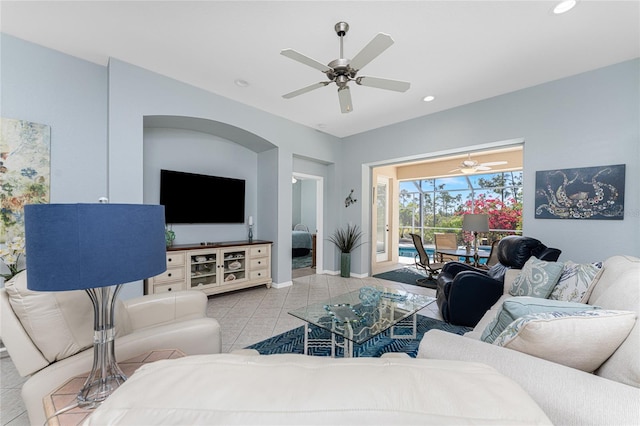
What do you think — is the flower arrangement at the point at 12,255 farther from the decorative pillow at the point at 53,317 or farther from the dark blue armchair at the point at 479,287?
the dark blue armchair at the point at 479,287

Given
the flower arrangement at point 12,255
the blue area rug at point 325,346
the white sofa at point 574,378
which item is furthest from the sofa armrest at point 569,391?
the flower arrangement at point 12,255

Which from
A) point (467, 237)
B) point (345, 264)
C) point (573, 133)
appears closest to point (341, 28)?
point (573, 133)

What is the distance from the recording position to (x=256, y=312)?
3.35 m

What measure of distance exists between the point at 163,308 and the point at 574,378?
6.89 feet

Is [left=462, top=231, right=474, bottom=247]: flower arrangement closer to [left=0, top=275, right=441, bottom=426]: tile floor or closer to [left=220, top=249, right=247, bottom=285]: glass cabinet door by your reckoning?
[left=0, top=275, right=441, bottom=426]: tile floor

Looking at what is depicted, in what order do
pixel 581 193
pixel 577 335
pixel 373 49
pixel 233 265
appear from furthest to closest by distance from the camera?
pixel 233 265 → pixel 581 193 → pixel 373 49 → pixel 577 335

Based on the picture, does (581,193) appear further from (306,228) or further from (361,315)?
(306,228)

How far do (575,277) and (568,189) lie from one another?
174cm

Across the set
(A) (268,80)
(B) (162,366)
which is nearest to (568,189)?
(A) (268,80)

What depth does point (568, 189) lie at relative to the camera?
3168mm

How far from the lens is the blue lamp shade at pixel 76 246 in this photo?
801 mm

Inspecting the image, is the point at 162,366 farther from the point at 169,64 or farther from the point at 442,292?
the point at 169,64

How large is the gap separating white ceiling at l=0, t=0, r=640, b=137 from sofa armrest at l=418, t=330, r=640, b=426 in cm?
244

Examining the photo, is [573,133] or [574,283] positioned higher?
[573,133]
